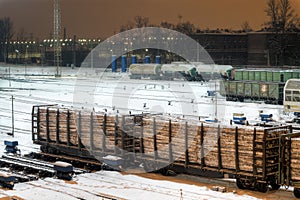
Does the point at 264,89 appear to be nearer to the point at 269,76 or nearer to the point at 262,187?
the point at 269,76

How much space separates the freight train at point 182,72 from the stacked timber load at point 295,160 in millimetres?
49086

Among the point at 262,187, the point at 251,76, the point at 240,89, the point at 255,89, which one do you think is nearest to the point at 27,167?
the point at 262,187

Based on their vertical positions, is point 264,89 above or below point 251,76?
below

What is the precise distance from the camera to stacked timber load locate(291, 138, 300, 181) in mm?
16656

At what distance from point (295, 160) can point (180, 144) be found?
4449 millimetres

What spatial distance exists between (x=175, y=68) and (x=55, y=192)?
2197 inches

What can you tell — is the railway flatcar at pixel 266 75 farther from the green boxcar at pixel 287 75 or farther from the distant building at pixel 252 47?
the distant building at pixel 252 47

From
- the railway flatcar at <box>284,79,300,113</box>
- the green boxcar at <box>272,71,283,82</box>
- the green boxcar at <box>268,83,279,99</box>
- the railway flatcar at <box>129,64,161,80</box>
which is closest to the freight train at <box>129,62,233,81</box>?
the railway flatcar at <box>129,64,161,80</box>

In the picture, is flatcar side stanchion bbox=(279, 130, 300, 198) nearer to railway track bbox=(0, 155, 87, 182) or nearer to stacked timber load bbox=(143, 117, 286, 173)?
stacked timber load bbox=(143, 117, 286, 173)

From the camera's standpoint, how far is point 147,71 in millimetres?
74562

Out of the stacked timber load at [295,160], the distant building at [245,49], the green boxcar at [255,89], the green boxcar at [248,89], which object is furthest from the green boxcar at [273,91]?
the distant building at [245,49]

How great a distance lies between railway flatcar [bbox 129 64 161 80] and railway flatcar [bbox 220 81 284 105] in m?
22.0

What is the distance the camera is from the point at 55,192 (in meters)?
17.7

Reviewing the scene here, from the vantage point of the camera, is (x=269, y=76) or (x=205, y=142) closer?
(x=205, y=142)
